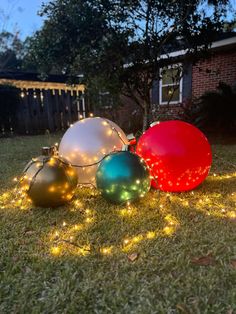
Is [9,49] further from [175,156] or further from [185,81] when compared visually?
[175,156]

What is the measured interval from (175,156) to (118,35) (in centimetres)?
381

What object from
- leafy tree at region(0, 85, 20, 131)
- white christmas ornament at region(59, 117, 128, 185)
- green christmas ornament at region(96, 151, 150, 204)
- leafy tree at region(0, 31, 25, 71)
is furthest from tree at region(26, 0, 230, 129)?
leafy tree at region(0, 31, 25, 71)

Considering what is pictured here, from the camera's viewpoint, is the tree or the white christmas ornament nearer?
the white christmas ornament

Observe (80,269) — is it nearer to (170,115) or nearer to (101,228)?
(101,228)

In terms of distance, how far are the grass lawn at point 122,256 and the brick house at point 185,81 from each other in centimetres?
514

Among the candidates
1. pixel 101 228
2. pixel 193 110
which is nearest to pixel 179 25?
pixel 193 110

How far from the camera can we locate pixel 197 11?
6434mm

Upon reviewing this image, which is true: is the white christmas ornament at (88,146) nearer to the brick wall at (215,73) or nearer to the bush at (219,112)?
the bush at (219,112)

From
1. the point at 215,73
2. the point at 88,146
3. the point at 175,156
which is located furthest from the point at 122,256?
the point at 215,73

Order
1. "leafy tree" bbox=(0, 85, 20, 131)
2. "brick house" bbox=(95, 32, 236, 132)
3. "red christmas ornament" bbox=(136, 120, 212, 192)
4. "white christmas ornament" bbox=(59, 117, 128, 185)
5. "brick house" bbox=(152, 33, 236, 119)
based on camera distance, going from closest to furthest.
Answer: "red christmas ornament" bbox=(136, 120, 212, 192)
"white christmas ornament" bbox=(59, 117, 128, 185)
"brick house" bbox=(95, 32, 236, 132)
"brick house" bbox=(152, 33, 236, 119)
"leafy tree" bbox=(0, 85, 20, 131)

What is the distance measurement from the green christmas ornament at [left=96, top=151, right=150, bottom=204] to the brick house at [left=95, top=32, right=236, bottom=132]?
4837 millimetres

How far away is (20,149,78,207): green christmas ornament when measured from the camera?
3.13 metres

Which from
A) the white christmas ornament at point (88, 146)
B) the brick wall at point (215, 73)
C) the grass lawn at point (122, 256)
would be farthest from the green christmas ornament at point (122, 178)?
the brick wall at point (215, 73)

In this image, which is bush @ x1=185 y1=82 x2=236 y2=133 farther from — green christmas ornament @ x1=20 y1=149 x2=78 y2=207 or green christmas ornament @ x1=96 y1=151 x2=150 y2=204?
green christmas ornament @ x1=20 y1=149 x2=78 y2=207
